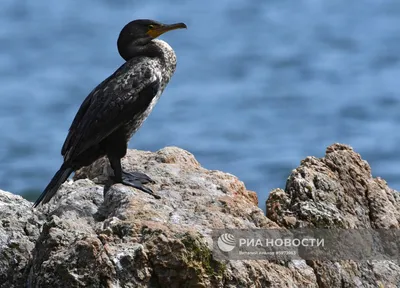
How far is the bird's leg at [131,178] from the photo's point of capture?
6.12 m

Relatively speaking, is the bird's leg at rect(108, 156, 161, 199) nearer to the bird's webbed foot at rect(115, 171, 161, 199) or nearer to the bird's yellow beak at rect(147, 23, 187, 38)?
the bird's webbed foot at rect(115, 171, 161, 199)

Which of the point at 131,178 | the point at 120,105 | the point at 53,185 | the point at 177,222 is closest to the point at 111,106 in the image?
the point at 120,105

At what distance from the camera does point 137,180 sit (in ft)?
20.8

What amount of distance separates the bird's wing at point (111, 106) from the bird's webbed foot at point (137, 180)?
537 millimetres

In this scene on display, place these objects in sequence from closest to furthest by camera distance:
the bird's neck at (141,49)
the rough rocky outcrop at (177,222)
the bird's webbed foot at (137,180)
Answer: the rough rocky outcrop at (177,222), the bird's webbed foot at (137,180), the bird's neck at (141,49)

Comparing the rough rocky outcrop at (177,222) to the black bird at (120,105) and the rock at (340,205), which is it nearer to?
the rock at (340,205)

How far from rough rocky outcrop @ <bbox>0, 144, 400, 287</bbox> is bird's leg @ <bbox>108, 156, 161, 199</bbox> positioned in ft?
0.25

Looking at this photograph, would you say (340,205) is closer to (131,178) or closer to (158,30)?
(131,178)

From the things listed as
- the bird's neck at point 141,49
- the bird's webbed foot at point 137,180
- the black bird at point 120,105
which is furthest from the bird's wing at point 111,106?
the bird's webbed foot at point 137,180

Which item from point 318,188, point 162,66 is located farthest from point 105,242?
point 162,66

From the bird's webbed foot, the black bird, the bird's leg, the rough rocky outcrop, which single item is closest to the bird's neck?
the black bird

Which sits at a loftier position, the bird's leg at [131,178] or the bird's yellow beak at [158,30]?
the bird's yellow beak at [158,30]

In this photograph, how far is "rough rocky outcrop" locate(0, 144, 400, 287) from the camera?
4.99m

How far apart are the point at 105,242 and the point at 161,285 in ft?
1.04
